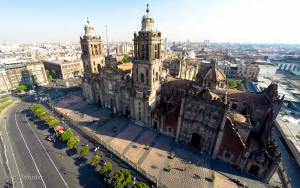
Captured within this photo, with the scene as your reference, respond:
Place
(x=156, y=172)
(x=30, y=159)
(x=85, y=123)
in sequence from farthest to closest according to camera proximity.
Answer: (x=85, y=123) < (x=30, y=159) < (x=156, y=172)

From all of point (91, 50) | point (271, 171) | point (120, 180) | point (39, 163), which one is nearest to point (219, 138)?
point (271, 171)

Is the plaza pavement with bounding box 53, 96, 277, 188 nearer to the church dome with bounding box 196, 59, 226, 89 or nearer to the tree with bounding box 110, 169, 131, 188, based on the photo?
the tree with bounding box 110, 169, 131, 188

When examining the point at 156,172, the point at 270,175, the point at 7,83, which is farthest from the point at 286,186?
the point at 7,83

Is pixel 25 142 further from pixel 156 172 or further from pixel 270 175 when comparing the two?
pixel 270 175

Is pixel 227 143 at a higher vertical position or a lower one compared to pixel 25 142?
higher

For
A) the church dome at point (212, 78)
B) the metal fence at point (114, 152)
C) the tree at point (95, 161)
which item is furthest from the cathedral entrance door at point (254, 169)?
the tree at point (95, 161)

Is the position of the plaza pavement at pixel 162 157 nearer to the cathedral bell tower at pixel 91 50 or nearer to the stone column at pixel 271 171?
the stone column at pixel 271 171
